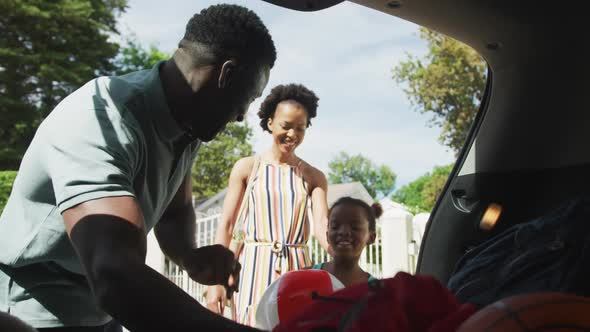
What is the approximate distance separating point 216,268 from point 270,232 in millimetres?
1788

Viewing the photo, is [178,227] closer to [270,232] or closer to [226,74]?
[226,74]

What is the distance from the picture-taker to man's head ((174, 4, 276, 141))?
5.73ft

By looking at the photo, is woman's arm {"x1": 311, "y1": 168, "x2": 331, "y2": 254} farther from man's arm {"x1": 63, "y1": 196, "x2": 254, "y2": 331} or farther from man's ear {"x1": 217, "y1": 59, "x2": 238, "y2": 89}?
man's arm {"x1": 63, "y1": 196, "x2": 254, "y2": 331}

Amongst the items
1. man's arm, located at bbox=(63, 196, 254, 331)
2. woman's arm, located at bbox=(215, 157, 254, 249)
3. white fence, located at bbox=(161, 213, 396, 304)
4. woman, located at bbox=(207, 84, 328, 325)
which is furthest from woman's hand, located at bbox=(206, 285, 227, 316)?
white fence, located at bbox=(161, 213, 396, 304)

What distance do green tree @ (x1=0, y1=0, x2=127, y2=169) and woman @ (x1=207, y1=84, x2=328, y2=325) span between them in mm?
18417

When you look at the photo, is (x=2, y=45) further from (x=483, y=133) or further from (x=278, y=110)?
(x=483, y=133)

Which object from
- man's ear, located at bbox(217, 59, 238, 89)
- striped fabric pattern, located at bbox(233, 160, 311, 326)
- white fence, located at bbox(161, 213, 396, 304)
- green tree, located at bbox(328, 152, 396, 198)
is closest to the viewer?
man's ear, located at bbox(217, 59, 238, 89)

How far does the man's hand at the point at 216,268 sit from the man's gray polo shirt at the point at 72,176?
0.29 meters

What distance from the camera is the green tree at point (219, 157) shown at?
30.5 m

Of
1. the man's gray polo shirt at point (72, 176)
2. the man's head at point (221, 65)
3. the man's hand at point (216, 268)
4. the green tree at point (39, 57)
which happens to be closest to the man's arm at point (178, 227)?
the man's hand at point (216, 268)

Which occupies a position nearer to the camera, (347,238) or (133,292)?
(133,292)

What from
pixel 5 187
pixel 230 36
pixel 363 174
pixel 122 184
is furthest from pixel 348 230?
pixel 363 174

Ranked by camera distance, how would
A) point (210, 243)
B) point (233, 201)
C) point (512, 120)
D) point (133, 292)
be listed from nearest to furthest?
point (133, 292), point (512, 120), point (233, 201), point (210, 243)

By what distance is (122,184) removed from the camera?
1.42 meters
